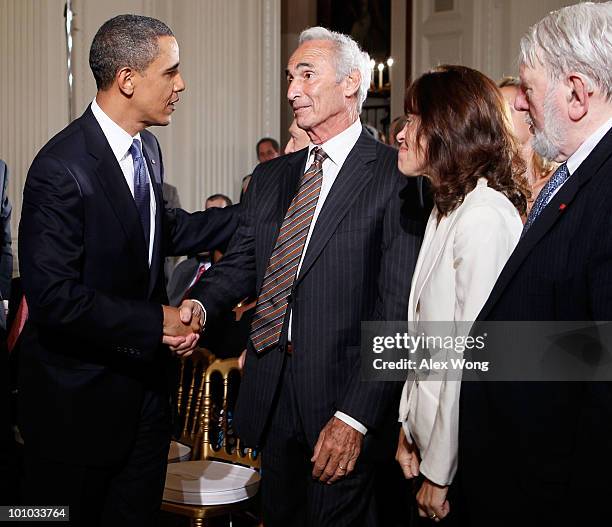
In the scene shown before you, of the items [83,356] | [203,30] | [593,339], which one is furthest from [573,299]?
[203,30]

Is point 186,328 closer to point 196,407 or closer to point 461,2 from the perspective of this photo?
point 196,407

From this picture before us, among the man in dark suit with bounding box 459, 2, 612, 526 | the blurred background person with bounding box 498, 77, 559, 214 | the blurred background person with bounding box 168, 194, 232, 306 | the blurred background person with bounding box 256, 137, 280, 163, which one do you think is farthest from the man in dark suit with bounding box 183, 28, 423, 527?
the blurred background person with bounding box 256, 137, 280, 163

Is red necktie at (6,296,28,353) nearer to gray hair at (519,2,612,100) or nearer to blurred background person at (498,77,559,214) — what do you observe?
blurred background person at (498,77,559,214)

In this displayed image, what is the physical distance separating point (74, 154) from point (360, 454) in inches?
46.1

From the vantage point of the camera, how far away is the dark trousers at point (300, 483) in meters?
2.41

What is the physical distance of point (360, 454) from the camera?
2393mm

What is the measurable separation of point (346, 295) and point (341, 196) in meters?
0.29

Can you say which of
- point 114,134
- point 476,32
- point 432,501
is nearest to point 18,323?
point 114,134

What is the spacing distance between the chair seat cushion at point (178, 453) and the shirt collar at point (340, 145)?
68.9 inches

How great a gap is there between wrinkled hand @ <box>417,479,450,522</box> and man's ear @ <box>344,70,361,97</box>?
1208mm

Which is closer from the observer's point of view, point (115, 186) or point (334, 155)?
point (115, 186)

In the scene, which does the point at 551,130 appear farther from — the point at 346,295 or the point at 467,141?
the point at 346,295

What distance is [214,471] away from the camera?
11.6 feet

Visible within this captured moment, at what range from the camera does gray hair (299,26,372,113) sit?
267 cm
